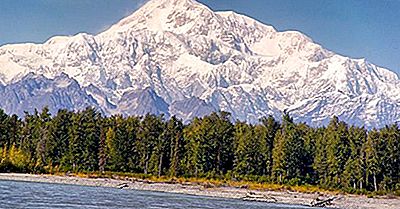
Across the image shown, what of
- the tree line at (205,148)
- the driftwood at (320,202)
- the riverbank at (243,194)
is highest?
the tree line at (205,148)

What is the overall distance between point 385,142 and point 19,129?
6771 cm

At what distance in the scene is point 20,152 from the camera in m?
121

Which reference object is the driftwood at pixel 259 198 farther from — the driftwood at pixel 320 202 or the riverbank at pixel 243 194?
the driftwood at pixel 320 202

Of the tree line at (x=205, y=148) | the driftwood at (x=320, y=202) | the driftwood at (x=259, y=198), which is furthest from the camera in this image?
the tree line at (x=205, y=148)

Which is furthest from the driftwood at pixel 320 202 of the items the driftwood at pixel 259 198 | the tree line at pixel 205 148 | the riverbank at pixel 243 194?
the tree line at pixel 205 148

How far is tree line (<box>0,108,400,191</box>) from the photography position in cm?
12425

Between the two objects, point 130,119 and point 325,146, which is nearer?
point 325,146

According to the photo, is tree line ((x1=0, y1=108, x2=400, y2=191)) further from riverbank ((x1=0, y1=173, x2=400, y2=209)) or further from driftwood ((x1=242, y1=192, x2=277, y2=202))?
driftwood ((x1=242, y1=192, x2=277, y2=202))

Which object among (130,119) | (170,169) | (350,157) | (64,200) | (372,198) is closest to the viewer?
(64,200)

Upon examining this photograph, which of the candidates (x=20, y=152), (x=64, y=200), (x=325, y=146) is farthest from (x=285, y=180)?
(x=64, y=200)

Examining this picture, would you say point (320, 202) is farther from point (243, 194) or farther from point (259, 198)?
point (243, 194)

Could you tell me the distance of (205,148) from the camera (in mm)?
133125

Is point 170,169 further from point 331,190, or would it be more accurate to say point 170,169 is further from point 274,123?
point 331,190

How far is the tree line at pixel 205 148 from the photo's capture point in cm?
12425
